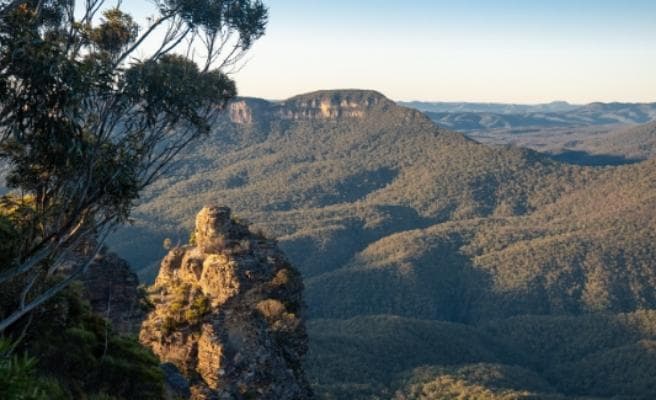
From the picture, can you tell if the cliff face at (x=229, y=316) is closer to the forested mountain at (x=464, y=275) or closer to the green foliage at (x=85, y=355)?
the green foliage at (x=85, y=355)

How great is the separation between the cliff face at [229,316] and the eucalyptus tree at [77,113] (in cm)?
616

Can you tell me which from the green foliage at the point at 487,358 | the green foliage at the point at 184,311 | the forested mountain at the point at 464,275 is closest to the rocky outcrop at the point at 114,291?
the green foliage at the point at 184,311

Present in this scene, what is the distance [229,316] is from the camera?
22734 mm

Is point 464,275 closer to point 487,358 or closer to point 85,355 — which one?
point 487,358

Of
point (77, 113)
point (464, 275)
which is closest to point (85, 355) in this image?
point (77, 113)

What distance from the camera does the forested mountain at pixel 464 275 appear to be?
7731cm

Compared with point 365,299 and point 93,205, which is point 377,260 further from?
point 93,205

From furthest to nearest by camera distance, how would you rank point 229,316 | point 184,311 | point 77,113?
point 184,311 → point 229,316 → point 77,113

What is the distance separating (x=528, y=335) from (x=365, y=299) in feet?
97.0

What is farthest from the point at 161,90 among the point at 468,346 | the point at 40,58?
the point at 468,346

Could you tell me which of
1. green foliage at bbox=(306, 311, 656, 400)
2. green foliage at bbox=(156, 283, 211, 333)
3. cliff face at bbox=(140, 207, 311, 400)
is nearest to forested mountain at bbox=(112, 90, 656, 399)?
green foliage at bbox=(306, 311, 656, 400)

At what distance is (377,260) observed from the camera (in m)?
141

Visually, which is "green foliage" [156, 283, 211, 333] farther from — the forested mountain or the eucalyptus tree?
the forested mountain

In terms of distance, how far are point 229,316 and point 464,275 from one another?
122033mm
